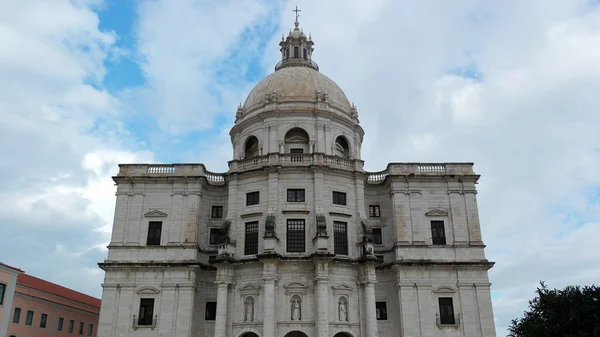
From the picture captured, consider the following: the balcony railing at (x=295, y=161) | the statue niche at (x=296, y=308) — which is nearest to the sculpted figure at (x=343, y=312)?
the statue niche at (x=296, y=308)

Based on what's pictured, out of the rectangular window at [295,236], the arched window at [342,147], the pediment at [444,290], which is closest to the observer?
the rectangular window at [295,236]

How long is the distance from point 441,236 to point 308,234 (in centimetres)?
1052

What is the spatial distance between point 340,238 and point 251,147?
12387 millimetres

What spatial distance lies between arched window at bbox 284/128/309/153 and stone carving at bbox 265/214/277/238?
7.55 m

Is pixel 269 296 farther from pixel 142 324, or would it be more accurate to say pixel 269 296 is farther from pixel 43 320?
pixel 43 320

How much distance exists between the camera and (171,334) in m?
36.4

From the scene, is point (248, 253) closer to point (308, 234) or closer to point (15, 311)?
point (308, 234)

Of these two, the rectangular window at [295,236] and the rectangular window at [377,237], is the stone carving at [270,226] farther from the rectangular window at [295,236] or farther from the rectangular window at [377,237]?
the rectangular window at [377,237]

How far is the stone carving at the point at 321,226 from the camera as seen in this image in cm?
3650

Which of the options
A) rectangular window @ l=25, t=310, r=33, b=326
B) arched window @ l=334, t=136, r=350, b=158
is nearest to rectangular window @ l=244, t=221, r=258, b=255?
arched window @ l=334, t=136, r=350, b=158

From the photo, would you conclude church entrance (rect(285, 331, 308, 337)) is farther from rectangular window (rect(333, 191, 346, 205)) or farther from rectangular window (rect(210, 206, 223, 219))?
rectangular window (rect(210, 206, 223, 219))

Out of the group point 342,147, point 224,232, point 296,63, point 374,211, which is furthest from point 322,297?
point 296,63

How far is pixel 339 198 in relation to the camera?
130ft

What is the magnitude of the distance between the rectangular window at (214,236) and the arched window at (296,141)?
8.79m
